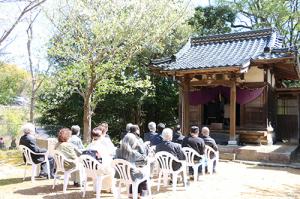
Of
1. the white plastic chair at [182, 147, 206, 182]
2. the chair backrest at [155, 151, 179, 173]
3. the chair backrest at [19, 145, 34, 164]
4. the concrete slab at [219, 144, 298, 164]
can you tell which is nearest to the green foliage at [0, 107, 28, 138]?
the chair backrest at [19, 145, 34, 164]

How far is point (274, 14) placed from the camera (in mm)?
21203

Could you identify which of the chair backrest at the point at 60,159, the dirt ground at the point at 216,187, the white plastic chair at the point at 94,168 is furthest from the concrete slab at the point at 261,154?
the chair backrest at the point at 60,159

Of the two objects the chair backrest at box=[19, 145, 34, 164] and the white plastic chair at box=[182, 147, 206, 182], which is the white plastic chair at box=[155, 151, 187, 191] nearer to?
the white plastic chair at box=[182, 147, 206, 182]

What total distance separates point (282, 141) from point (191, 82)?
5079 millimetres

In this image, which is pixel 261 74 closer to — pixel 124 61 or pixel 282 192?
pixel 124 61

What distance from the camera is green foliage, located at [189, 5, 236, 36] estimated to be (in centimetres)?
1959

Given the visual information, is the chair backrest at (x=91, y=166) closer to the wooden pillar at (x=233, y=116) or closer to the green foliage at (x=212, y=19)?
the wooden pillar at (x=233, y=116)

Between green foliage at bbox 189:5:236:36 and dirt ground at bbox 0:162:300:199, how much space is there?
1253cm

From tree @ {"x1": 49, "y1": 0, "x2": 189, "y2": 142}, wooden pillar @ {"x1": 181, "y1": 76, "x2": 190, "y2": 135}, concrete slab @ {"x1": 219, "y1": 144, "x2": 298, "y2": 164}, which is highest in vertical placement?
tree @ {"x1": 49, "y1": 0, "x2": 189, "y2": 142}

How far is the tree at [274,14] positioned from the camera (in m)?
20.7

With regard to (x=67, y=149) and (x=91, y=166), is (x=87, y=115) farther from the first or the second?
(x=91, y=166)

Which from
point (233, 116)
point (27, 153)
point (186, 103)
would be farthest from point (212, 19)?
point (27, 153)

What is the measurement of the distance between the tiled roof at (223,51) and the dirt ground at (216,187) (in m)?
3.75

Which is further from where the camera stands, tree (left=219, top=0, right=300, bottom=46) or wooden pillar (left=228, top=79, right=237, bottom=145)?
tree (left=219, top=0, right=300, bottom=46)
